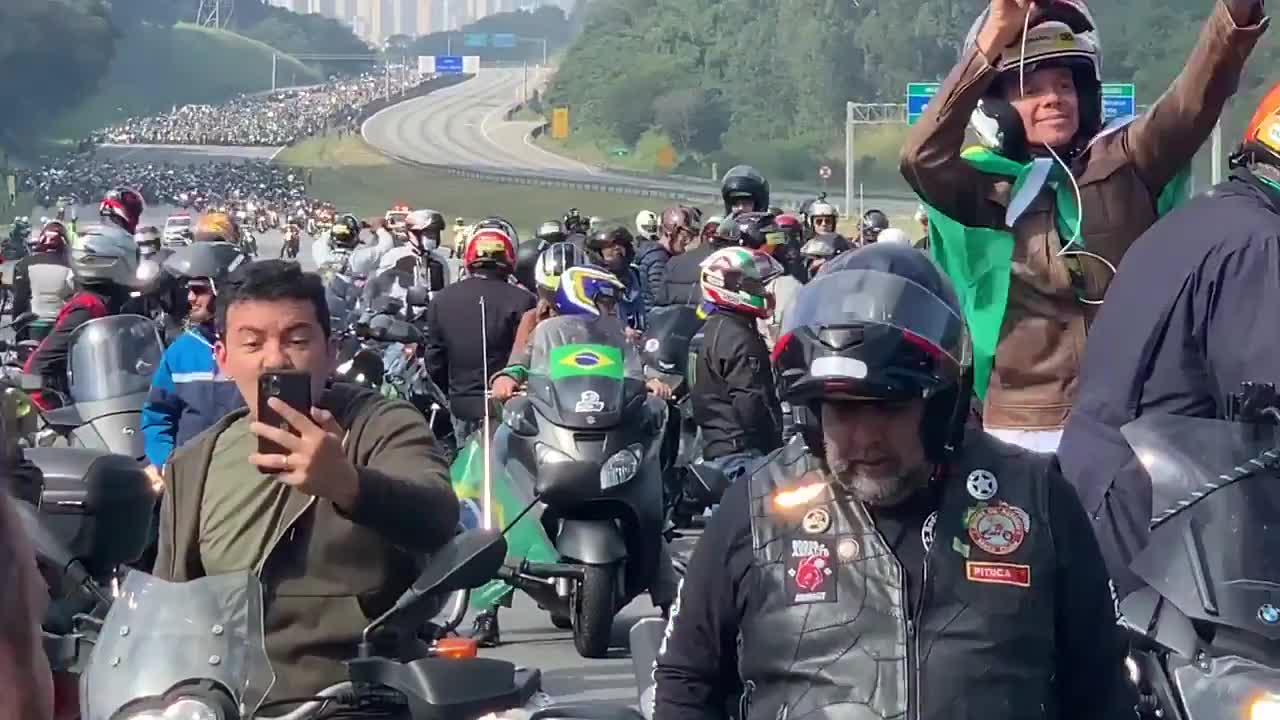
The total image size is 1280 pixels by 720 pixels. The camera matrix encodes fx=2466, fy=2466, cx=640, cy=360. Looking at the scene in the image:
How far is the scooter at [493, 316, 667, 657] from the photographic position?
9789mm

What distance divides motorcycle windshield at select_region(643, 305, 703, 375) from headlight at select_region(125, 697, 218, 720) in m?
10.3

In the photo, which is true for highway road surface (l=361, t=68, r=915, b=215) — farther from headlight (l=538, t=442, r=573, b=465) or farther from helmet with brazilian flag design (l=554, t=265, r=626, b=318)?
headlight (l=538, t=442, r=573, b=465)

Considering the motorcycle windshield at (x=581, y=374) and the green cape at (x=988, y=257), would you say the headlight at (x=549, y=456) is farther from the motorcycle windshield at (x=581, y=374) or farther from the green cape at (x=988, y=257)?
the green cape at (x=988, y=257)

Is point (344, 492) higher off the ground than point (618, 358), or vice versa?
point (344, 492)

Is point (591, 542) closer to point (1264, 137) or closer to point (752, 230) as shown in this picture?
point (1264, 137)

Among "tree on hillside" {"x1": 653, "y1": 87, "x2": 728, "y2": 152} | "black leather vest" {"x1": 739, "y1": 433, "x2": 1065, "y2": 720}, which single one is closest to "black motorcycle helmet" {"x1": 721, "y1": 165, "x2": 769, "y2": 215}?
"black leather vest" {"x1": 739, "y1": 433, "x2": 1065, "y2": 720}

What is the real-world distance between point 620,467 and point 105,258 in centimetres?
363

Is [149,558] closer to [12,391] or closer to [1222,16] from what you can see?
[12,391]

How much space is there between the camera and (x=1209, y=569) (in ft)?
14.0

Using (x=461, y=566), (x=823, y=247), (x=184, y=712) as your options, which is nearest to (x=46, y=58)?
(x=823, y=247)

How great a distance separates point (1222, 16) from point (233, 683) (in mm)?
2615

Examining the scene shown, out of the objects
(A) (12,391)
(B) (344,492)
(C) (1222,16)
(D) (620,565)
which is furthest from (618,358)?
(B) (344,492)

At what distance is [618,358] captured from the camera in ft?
33.2

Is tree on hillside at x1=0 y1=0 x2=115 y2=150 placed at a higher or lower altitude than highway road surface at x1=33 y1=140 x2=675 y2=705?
lower
